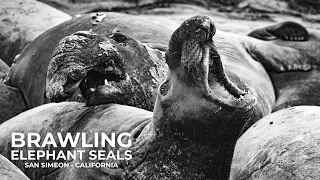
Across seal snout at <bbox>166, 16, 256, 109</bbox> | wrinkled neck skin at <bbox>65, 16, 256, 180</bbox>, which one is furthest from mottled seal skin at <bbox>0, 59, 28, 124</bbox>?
seal snout at <bbox>166, 16, 256, 109</bbox>

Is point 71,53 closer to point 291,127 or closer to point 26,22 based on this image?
point 291,127

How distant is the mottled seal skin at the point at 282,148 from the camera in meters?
3.29

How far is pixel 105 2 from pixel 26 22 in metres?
2.62

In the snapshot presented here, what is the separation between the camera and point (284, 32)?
6.14 m

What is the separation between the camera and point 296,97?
18.0 ft

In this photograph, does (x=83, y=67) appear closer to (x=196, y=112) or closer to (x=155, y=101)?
(x=155, y=101)

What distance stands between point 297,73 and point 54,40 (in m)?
1.50

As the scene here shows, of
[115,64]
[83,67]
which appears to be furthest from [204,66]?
[115,64]

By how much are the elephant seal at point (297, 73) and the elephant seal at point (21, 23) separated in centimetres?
159

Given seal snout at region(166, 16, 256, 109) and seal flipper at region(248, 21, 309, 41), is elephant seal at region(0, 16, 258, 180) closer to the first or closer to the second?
seal snout at region(166, 16, 256, 109)

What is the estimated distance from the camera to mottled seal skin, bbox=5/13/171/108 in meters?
5.14

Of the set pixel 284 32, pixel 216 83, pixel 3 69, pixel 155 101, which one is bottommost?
pixel 3 69

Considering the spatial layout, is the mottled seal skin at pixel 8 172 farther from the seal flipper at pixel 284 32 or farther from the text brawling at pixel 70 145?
the seal flipper at pixel 284 32

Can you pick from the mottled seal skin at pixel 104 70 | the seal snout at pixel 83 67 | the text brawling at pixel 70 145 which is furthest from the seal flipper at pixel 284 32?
the text brawling at pixel 70 145
